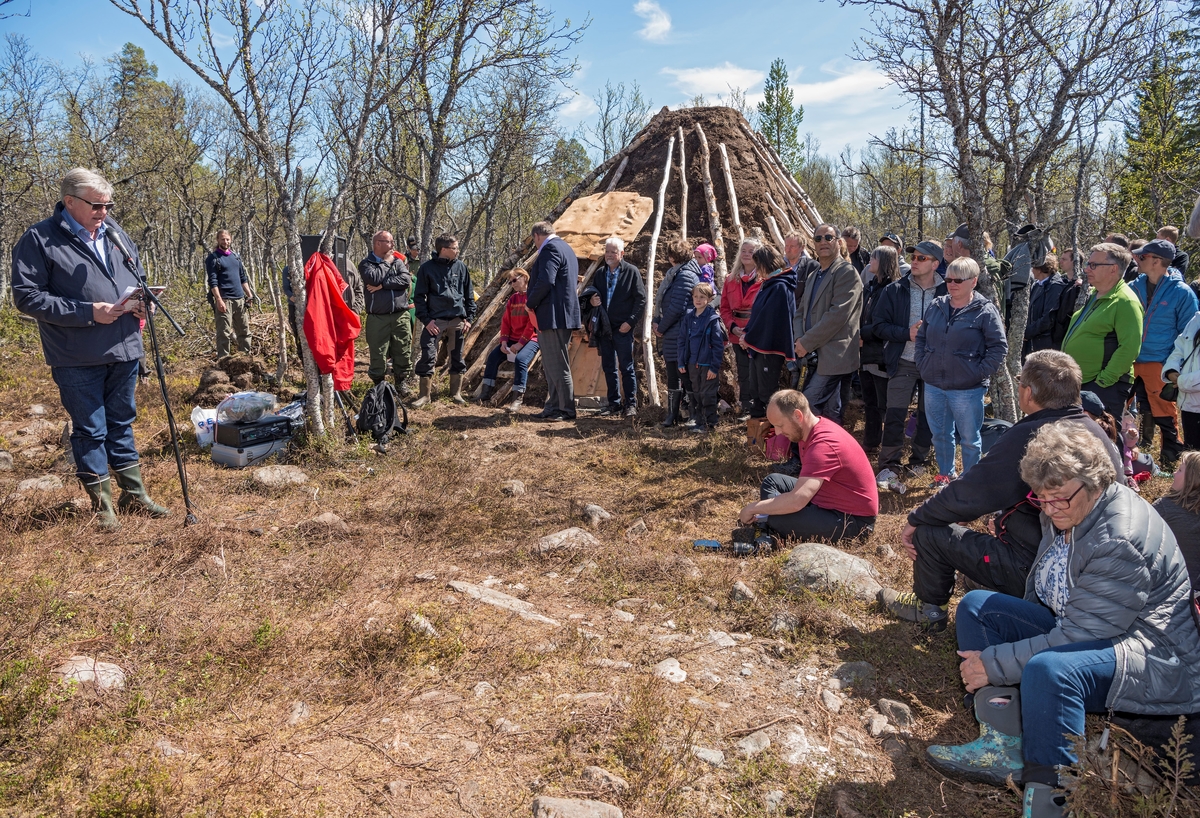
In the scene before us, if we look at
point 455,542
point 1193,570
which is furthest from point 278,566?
point 1193,570

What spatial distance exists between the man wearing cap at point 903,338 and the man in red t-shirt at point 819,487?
159 cm

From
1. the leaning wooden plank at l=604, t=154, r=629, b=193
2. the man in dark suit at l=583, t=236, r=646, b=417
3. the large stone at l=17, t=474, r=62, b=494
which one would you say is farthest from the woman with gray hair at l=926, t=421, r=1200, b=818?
the leaning wooden plank at l=604, t=154, r=629, b=193

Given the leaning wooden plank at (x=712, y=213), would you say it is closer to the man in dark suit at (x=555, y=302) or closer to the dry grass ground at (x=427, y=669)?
the man in dark suit at (x=555, y=302)

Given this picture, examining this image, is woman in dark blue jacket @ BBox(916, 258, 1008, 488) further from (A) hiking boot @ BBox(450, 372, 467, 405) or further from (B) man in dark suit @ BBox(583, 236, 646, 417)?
(A) hiking boot @ BBox(450, 372, 467, 405)

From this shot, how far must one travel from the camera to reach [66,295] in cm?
470

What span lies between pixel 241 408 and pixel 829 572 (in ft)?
18.0

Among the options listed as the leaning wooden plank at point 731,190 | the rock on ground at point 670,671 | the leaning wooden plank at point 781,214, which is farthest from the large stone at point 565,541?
the leaning wooden plank at point 781,214

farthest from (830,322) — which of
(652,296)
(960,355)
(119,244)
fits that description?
(119,244)

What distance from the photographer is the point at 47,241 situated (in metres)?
4.61

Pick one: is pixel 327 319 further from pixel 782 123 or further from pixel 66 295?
pixel 782 123

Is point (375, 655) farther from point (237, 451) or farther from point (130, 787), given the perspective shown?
point (237, 451)

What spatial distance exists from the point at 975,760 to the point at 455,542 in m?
3.41

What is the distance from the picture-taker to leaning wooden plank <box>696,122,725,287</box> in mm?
9922

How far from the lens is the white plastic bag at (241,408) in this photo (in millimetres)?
6781
